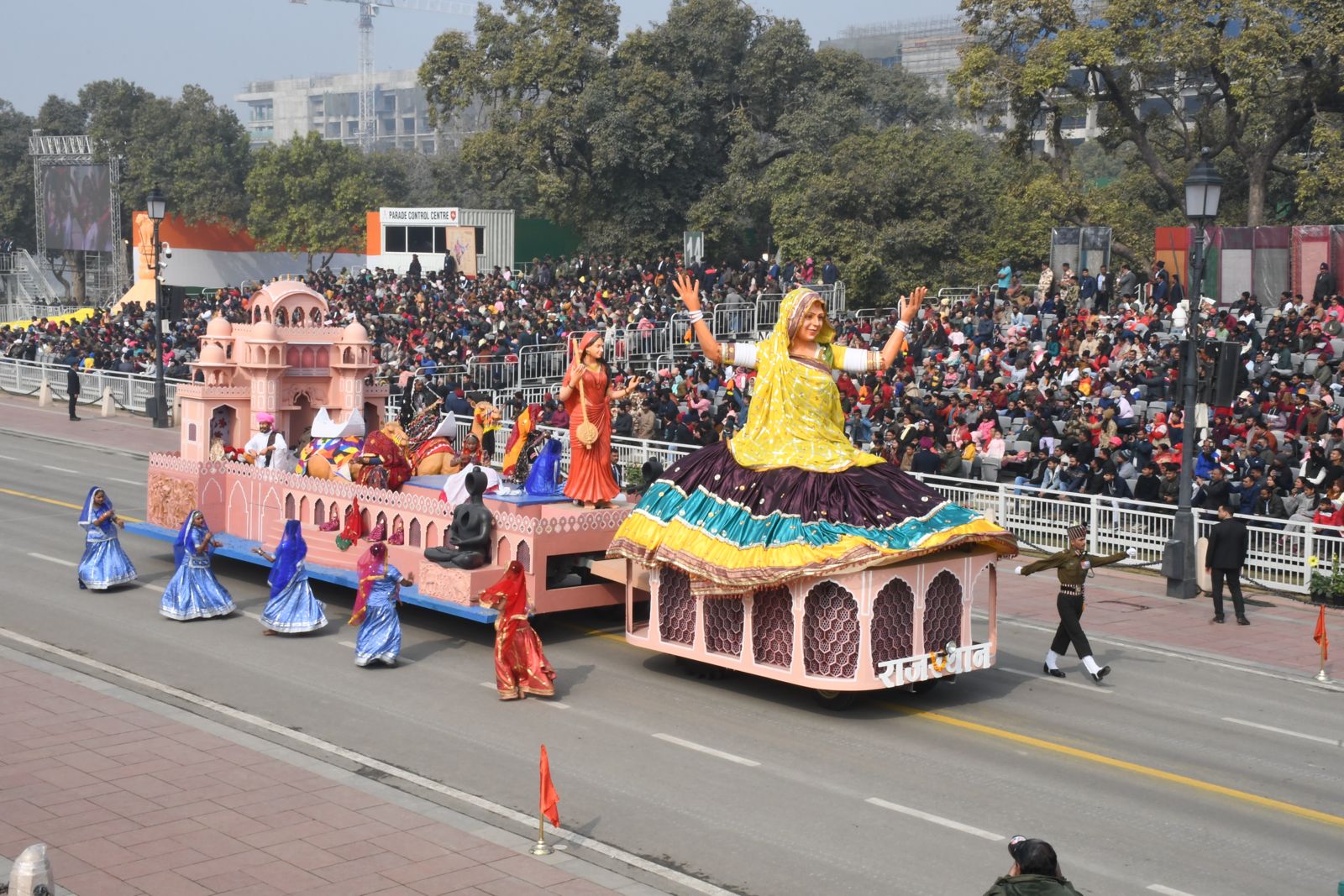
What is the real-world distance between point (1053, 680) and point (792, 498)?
3.62m

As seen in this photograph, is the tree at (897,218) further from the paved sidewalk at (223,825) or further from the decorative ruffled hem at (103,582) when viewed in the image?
the paved sidewalk at (223,825)

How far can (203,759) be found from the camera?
12.1m

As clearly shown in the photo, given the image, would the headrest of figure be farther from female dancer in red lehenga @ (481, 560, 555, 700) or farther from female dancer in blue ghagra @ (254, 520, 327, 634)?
female dancer in blue ghagra @ (254, 520, 327, 634)

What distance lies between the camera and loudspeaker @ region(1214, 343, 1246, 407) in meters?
19.4

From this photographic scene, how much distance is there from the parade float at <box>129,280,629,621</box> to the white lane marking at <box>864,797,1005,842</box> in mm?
5238

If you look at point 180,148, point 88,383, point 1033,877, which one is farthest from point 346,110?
point 1033,877

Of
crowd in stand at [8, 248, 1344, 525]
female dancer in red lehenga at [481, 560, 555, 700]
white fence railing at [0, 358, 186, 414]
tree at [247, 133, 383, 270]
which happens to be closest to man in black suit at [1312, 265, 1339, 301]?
crowd in stand at [8, 248, 1344, 525]

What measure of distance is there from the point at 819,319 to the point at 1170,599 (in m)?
8.02

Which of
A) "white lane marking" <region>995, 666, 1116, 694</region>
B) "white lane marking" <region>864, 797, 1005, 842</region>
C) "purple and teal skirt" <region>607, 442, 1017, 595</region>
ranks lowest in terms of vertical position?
"white lane marking" <region>864, 797, 1005, 842</region>

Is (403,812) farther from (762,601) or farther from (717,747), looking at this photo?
(762,601)

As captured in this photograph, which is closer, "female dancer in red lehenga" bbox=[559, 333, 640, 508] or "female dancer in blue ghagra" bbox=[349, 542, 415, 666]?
"female dancer in blue ghagra" bbox=[349, 542, 415, 666]

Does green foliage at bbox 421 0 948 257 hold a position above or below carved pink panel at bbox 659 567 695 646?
above

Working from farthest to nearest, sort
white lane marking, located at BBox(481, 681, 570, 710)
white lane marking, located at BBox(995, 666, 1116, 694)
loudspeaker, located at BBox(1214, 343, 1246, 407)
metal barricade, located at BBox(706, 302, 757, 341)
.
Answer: metal barricade, located at BBox(706, 302, 757, 341), loudspeaker, located at BBox(1214, 343, 1246, 407), white lane marking, located at BBox(995, 666, 1116, 694), white lane marking, located at BBox(481, 681, 570, 710)

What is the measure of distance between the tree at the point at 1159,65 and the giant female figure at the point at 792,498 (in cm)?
2287
